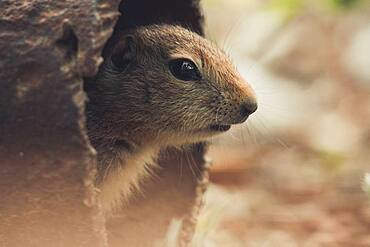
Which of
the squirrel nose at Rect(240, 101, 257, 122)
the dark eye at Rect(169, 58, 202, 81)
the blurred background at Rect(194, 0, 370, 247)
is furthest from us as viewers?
the blurred background at Rect(194, 0, 370, 247)

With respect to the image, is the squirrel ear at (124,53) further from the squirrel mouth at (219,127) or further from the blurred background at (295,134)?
the blurred background at (295,134)

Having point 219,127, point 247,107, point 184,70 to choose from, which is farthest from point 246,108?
point 184,70

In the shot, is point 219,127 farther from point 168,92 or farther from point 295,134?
point 295,134

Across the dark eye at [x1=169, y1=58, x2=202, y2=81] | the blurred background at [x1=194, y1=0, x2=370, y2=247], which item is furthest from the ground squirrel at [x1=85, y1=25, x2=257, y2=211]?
the blurred background at [x1=194, y1=0, x2=370, y2=247]

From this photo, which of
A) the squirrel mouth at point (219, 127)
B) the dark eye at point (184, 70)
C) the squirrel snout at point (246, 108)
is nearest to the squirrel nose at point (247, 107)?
the squirrel snout at point (246, 108)

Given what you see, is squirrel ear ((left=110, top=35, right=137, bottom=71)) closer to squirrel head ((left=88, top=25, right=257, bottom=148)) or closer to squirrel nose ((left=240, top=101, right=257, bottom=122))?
squirrel head ((left=88, top=25, right=257, bottom=148))
